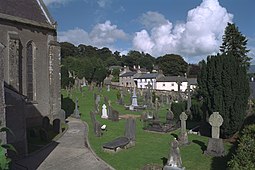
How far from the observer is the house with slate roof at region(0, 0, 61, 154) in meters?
17.0

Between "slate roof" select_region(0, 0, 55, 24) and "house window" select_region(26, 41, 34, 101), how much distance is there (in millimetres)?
2281

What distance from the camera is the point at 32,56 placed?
1959 cm

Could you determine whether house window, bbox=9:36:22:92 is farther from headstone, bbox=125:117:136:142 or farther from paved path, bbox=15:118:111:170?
headstone, bbox=125:117:136:142

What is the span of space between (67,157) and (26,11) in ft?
42.4

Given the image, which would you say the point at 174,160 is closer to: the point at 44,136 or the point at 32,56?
the point at 44,136

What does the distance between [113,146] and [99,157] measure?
0.94 metres

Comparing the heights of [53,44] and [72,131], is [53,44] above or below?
above

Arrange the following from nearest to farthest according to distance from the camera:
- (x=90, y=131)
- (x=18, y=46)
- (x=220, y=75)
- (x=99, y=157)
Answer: (x=99, y=157)
(x=220, y=75)
(x=18, y=46)
(x=90, y=131)

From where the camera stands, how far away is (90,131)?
18.7 m

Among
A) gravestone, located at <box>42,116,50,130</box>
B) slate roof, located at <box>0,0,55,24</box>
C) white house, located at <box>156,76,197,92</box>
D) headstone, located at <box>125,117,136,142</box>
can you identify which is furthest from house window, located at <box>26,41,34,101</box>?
white house, located at <box>156,76,197,92</box>

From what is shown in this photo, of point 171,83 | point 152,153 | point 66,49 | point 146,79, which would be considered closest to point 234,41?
point 171,83

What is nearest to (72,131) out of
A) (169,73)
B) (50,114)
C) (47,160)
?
(50,114)

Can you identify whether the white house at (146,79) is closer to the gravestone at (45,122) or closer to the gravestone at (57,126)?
the gravestone at (45,122)

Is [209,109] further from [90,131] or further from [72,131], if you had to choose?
[72,131]
